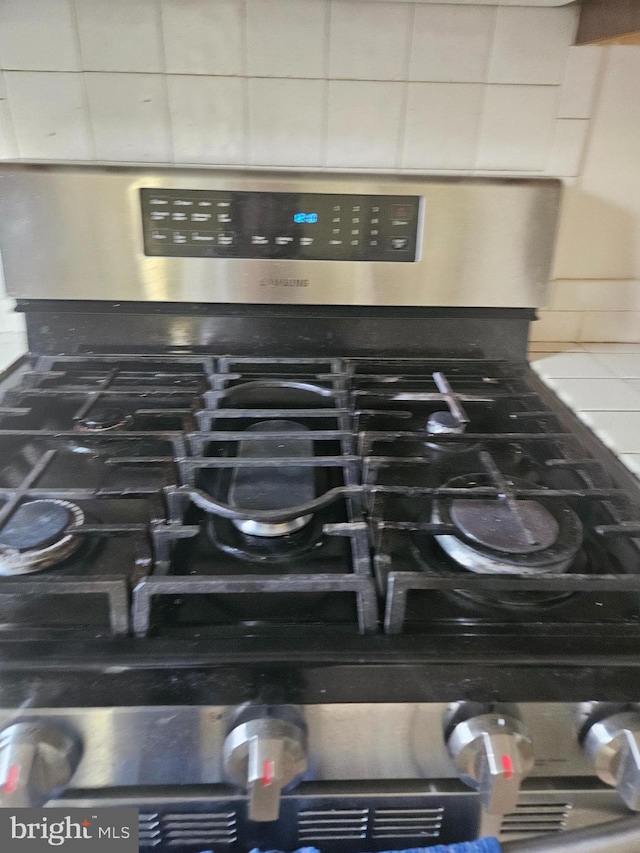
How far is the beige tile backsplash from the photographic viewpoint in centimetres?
84

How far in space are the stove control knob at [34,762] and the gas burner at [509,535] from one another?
1.07ft

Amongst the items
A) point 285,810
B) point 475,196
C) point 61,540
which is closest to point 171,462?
point 61,540

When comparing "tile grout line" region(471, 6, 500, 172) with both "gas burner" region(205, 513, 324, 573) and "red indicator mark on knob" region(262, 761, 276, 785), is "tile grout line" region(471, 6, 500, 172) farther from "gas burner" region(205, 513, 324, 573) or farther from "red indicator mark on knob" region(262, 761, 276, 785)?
"red indicator mark on knob" region(262, 761, 276, 785)

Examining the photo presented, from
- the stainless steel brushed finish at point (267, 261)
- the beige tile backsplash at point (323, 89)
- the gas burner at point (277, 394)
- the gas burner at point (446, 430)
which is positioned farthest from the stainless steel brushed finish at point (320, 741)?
the beige tile backsplash at point (323, 89)

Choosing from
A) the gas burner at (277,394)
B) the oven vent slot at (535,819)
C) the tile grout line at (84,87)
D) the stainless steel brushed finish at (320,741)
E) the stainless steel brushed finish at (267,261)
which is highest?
the tile grout line at (84,87)

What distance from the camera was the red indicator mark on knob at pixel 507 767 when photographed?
438mm

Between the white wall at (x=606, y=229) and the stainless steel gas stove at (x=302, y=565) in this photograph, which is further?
the white wall at (x=606, y=229)

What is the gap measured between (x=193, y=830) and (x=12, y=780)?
0.54 ft

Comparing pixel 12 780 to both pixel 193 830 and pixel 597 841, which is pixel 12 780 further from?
pixel 597 841

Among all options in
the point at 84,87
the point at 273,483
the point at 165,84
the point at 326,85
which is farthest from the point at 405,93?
the point at 273,483

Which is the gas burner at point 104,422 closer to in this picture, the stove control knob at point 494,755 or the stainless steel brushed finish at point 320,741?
the stainless steel brushed finish at point 320,741

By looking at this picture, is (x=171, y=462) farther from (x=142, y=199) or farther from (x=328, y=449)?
(x=142, y=199)

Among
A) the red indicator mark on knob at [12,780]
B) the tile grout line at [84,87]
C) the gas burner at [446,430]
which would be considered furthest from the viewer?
the tile grout line at [84,87]

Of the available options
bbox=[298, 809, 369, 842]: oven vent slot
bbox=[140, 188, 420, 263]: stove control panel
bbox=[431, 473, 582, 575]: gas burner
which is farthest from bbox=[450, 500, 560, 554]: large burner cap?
bbox=[140, 188, 420, 263]: stove control panel
